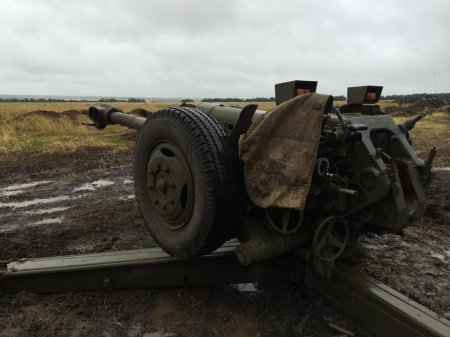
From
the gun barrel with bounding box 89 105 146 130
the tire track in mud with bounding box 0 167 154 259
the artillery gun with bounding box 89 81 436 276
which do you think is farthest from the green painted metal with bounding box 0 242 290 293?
the gun barrel with bounding box 89 105 146 130

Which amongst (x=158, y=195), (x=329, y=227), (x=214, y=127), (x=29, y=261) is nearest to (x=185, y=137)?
(x=214, y=127)

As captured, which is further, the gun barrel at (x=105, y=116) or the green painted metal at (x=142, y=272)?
the gun barrel at (x=105, y=116)

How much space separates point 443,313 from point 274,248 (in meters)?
1.57

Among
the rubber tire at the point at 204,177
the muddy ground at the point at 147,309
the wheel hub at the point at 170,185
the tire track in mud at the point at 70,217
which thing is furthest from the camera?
the tire track in mud at the point at 70,217

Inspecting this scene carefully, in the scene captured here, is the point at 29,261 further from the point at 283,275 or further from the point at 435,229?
the point at 435,229

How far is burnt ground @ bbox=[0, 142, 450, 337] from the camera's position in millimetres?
3205

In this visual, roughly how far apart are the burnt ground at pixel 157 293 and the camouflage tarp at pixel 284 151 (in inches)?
43.6

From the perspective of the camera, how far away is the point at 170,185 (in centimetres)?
310

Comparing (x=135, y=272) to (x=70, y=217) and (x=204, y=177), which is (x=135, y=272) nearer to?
(x=204, y=177)

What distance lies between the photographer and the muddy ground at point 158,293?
3205mm

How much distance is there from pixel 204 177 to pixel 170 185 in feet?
1.35

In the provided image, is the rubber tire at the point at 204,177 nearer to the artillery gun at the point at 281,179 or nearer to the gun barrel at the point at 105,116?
the artillery gun at the point at 281,179

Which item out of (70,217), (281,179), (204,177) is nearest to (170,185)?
(204,177)

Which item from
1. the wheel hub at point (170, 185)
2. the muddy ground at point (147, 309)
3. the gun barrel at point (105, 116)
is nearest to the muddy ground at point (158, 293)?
the muddy ground at point (147, 309)
